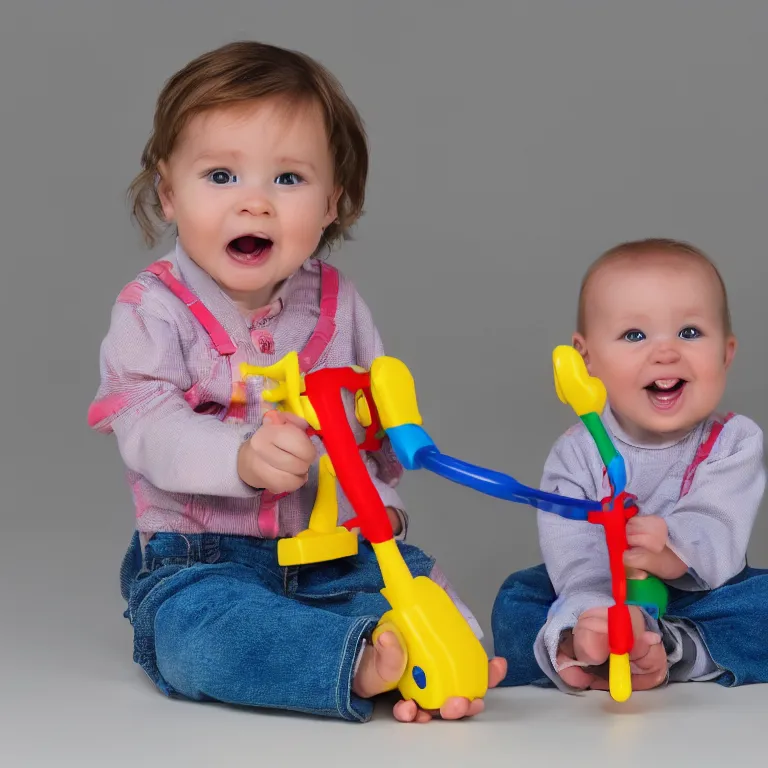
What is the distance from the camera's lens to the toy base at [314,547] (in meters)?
2.09

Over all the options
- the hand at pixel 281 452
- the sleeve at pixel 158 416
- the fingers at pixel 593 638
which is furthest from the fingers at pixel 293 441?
the fingers at pixel 593 638

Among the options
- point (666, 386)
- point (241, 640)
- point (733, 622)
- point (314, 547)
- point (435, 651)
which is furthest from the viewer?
point (666, 386)

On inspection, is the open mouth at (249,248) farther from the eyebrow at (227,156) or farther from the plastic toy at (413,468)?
the plastic toy at (413,468)

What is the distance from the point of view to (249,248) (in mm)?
2330

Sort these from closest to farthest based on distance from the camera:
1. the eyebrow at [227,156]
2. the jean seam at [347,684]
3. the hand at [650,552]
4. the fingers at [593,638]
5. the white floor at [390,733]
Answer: the white floor at [390,733] → the jean seam at [347,684] → the fingers at [593,638] → the hand at [650,552] → the eyebrow at [227,156]

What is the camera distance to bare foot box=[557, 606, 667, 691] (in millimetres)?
2033

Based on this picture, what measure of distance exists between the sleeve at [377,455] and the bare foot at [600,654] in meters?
0.40

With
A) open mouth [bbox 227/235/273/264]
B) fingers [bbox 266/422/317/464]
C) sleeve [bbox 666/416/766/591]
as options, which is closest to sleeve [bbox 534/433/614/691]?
sleeve [bbox 666/416/766/591]

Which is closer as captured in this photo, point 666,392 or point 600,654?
point 600,654

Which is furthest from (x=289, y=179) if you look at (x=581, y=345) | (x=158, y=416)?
(x=581, y=345)

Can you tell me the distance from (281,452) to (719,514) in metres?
0.69

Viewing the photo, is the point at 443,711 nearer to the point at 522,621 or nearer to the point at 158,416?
the point at 522,621

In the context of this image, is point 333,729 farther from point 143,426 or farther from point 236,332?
point 236,332

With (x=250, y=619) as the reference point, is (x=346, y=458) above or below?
above
